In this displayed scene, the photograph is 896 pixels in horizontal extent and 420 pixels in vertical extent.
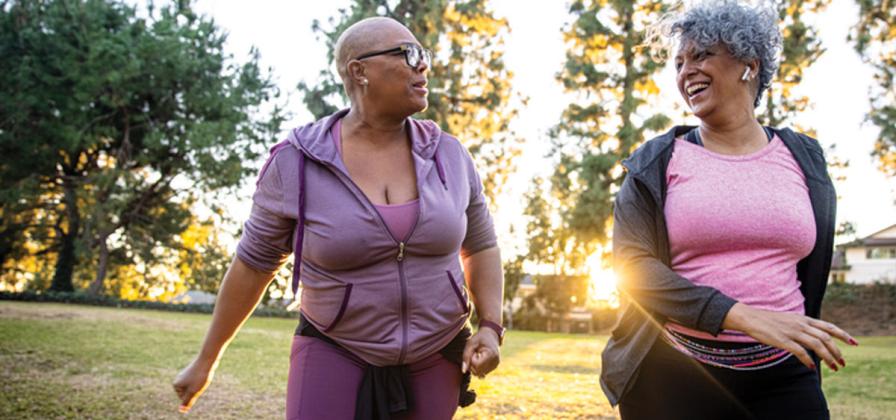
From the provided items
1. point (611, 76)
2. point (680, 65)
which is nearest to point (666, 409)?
point (680, 65)

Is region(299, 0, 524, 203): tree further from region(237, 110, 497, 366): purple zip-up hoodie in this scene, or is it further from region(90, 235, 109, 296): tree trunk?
region(237, 110, 497, 366): purple zip-up hoodie

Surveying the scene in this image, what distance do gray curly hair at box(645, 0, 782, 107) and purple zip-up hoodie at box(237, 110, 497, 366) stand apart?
0.98 metres

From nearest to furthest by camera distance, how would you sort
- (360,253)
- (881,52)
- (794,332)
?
(794,332)
(360,253)
(881,52)

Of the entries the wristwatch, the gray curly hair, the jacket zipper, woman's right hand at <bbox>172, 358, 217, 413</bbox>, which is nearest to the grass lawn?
woman's right hand at <bbox>172, 358, 217, 413</bbox>

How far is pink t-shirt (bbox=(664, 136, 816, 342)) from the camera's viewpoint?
2.39 metres

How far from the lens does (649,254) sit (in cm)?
245

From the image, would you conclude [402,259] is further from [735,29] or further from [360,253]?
[735,29]

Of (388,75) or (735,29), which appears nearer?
(735,29)

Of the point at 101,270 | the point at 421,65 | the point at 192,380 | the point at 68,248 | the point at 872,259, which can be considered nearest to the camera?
the point at 421,65

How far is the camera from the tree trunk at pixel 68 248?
33.5 metres

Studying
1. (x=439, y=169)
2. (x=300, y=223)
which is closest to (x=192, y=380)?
(x=300, y=223)

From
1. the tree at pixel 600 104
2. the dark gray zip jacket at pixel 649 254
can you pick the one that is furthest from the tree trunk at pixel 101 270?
the dark gray zip jacket at pixel 649 254

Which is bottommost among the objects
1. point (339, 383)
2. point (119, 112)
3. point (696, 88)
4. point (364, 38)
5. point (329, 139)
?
point (339, 383)

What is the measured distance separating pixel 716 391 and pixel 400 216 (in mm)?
1159
